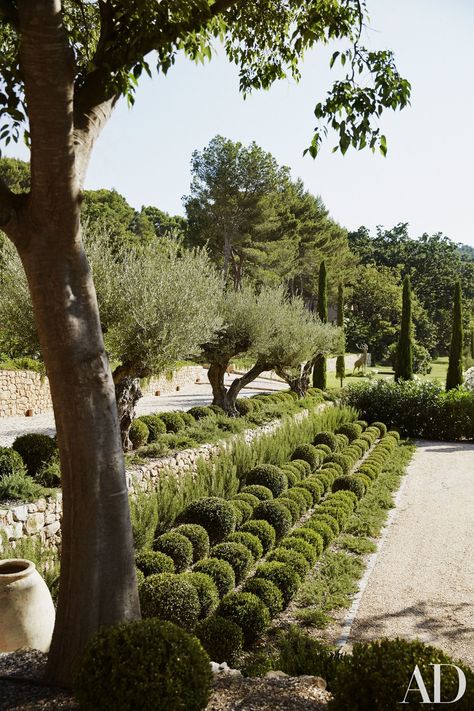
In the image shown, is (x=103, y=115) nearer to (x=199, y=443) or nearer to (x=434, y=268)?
(x=199, y=443)

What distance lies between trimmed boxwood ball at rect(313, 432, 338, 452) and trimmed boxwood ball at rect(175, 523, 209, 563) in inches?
260

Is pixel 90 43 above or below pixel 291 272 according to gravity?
below

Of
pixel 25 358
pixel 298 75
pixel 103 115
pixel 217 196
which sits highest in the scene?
pixel 217 196

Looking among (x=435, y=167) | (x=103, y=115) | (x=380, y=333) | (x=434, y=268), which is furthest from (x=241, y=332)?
(x=434, y=268)

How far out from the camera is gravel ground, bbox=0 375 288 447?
566 inches

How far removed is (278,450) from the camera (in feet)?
39.0

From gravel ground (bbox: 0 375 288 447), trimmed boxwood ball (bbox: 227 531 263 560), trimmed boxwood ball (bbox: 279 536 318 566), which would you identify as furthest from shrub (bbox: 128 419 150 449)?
trimmed boxwood ball (bbox: 279 536 318 566)

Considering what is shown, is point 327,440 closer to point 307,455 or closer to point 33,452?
point 307,455

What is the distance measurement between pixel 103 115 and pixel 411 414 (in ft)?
52.9

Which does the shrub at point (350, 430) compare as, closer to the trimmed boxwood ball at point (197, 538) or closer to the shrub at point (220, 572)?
the trimmed boxwood ball at point (197, 538)

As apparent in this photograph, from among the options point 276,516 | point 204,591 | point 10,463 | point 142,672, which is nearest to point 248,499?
point 276,516

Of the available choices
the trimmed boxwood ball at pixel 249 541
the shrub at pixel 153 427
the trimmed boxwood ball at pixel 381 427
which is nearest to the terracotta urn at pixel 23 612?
the trimmed boxwood ball at pixel 249 541

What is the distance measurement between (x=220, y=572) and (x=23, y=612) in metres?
2.29

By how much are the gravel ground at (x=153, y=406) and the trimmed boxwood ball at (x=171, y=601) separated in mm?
5465
